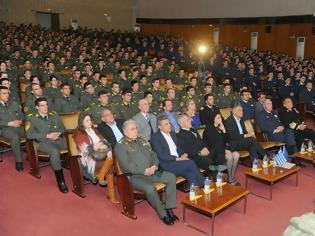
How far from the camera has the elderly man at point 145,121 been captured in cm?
568

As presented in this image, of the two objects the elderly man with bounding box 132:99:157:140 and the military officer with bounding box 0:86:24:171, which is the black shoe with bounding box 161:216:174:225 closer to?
the elderly man with bounding box 132:99:157:140

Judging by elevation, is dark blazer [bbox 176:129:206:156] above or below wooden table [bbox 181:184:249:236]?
above

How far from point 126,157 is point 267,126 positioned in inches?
115

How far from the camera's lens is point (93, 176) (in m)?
4.66

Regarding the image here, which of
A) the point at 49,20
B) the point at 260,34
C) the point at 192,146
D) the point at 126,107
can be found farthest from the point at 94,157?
the point at 49,20

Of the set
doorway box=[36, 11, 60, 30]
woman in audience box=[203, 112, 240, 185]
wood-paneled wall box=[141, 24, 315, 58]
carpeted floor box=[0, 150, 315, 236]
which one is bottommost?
carpeted floor box=[0, 150, 315, 236]

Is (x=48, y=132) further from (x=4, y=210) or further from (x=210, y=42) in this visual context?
(x=210, y=42)

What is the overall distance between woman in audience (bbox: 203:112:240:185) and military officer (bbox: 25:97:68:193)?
1.91 m

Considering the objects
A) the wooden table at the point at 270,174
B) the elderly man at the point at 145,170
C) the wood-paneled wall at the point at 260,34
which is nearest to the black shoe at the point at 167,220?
the elderly man at the point at 145,170

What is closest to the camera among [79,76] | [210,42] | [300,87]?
[79,76]

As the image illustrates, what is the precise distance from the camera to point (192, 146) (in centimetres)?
498

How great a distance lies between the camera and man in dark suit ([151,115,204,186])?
449 cm

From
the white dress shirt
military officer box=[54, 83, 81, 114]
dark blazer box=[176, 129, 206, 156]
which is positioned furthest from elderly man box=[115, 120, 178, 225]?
military officer box=[54, 83, 81, 114]

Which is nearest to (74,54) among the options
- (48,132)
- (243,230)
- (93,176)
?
(48,132)
